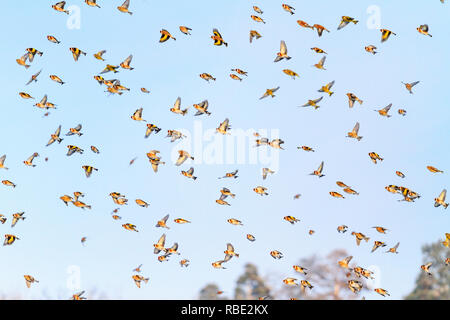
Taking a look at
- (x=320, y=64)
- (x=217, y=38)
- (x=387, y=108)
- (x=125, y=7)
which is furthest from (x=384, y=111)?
(x=125, y=7)

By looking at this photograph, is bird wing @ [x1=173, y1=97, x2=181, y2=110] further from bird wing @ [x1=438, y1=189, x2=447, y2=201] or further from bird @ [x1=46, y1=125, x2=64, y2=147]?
bird wing @ [x1=438, y1=189, x2=447, y2=201]

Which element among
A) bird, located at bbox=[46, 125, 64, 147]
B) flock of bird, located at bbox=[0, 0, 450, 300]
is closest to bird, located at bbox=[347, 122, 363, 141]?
flock of bird, located at bbox=[0, 0, 450, 300]

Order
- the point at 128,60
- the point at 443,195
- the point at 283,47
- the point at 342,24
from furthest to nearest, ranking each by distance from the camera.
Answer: the point at 128,60 → the point at 443,195 → the point at 342,24 → the point at 283,47

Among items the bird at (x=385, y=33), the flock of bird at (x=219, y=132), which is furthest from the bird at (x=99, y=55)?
the bird at (x=385, y=33)

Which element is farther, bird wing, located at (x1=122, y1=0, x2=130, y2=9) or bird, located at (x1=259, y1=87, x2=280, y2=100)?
bird wing, located at (x1=122, y1=0, x2=130, y2=9)

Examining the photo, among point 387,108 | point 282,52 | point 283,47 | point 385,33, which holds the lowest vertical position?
point 387,108

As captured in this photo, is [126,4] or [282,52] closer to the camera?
[282,52]

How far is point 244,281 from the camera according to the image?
59.5 meters

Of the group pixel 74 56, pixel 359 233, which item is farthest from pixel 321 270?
pixel 74 56

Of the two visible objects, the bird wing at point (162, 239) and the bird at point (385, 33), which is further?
the bird wing at point (162, 239)

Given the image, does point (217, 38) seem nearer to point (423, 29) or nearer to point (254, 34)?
point (254, 34)

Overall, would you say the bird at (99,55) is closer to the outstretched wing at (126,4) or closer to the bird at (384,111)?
the outstretched wing at (126,4)
